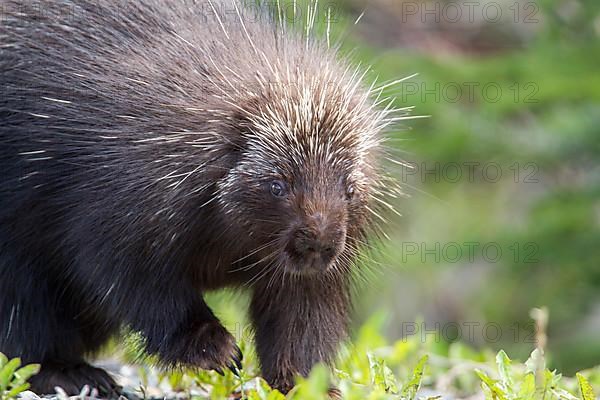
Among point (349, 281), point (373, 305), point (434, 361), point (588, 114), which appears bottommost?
point (373, 305)

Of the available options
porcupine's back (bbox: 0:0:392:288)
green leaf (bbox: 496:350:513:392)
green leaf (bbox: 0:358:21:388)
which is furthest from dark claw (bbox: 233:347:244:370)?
green leaf (bbox: 496:350:513:392)

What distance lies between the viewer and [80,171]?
4.72 meters

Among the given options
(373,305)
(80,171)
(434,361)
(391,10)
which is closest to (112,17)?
Result: (80,171)

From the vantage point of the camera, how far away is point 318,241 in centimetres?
422

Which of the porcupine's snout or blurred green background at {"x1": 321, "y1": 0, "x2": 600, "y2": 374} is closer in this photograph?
the porcupine's snout

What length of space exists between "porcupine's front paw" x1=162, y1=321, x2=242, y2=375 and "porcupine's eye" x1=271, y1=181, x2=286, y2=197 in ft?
2.23

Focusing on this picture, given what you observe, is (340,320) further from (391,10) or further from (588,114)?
(391,10)

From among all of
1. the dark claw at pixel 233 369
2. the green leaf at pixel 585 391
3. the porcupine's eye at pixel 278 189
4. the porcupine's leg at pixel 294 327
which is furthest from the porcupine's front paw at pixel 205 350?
the green leaf at pixel 585 391

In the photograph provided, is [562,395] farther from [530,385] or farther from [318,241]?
[318,241]

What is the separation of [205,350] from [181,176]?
2.37 feet

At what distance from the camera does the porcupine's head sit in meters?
4.30

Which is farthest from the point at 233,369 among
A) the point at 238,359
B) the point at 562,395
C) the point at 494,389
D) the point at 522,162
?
the point at 522,162

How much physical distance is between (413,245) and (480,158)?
105 cm

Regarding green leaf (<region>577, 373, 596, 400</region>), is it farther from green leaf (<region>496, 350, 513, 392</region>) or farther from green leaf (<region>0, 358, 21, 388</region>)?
green leaf (<region>0, 358, 21, 388</region>)
